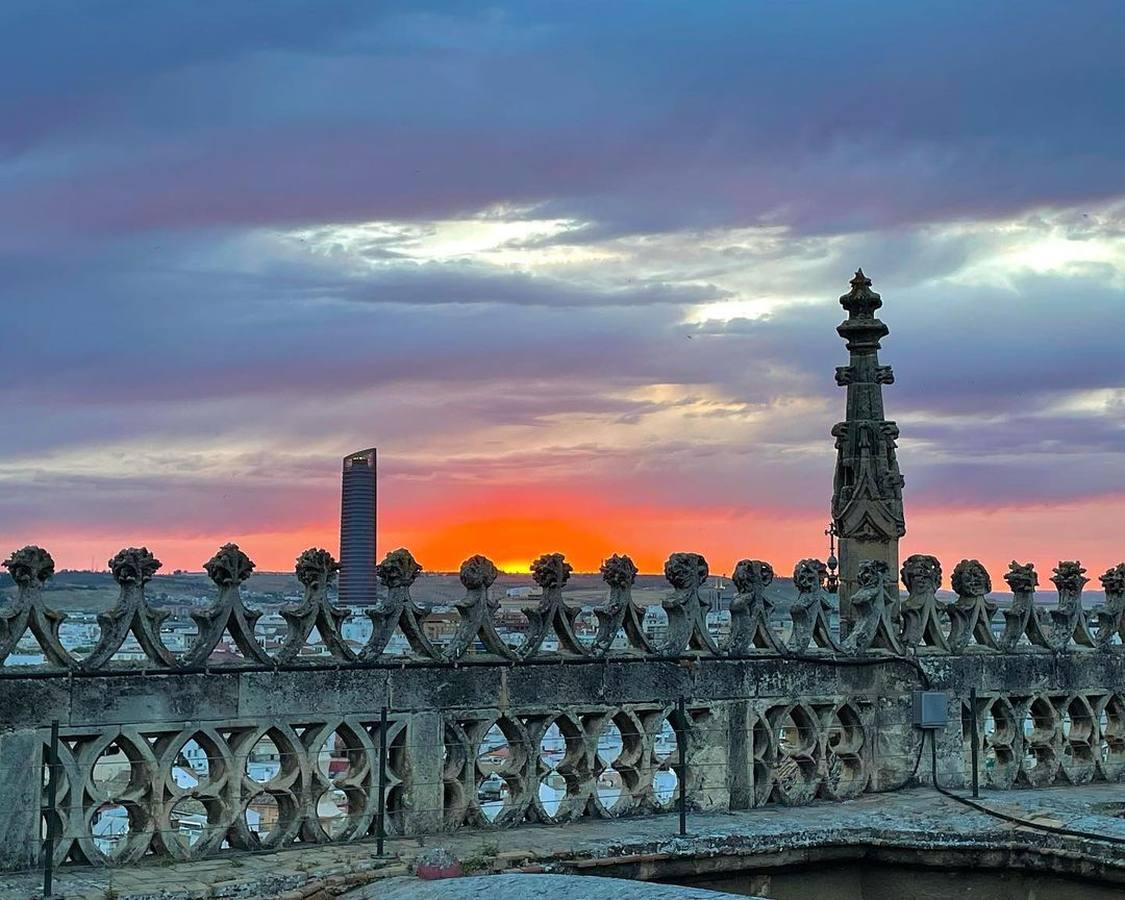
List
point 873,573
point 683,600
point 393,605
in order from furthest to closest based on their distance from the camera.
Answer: point 873,573 < point 683,600 < point 393,605

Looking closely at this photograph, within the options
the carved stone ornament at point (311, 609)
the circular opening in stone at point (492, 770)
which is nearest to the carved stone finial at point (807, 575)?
the circular opening in stone at point (492, 770)

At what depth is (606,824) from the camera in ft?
47.2

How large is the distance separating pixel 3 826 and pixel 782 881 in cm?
604

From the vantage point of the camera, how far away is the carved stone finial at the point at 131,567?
40.4ft

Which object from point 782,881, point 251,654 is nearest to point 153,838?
point 251,654

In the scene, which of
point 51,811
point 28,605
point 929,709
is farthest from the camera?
point 929,709

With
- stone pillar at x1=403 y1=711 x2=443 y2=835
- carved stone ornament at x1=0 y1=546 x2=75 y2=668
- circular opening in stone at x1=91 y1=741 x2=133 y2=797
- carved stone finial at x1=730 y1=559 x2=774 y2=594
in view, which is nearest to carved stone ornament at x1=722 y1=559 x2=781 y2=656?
carved stone finial at x1=730 y1=559 x2=774 y2=594

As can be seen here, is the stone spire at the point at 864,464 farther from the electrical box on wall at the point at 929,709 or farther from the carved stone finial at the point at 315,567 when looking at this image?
the carved stone finial at the point at 315,567

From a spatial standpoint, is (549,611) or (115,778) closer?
(115,778)

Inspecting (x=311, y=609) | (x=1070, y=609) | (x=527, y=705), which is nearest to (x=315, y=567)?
(x=311, y=609)

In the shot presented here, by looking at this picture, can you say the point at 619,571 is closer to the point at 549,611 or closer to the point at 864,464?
the point at 549,611

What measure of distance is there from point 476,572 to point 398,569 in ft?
2.45

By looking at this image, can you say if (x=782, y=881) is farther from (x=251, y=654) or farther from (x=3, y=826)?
(x=3, y=826)

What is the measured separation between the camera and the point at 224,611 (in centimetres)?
1280
